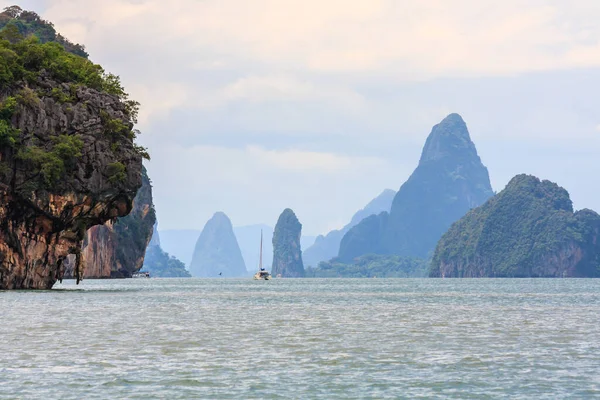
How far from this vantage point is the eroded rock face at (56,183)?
238ft

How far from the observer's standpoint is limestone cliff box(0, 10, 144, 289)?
7238cm

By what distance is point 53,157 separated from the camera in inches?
2840

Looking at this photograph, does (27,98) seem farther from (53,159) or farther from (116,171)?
(116,171)

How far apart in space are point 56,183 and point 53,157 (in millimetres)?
2224

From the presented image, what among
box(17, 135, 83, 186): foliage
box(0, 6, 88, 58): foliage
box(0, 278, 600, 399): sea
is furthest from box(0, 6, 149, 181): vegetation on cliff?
box(0, 6, 88, 58): foliage

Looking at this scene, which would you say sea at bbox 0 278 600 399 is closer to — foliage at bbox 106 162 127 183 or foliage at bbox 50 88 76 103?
foliage at bbox 106 162 127 183

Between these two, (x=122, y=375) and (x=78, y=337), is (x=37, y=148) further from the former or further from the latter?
(x=122, y=375)

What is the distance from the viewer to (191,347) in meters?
34.6

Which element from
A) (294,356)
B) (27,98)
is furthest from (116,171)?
(294,356)

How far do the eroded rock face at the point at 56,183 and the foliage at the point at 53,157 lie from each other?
0.66 feet

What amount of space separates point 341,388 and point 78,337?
55.2 feet

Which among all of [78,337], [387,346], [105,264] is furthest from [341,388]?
[105,264]

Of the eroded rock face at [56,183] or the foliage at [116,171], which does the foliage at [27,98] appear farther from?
the foliage at [116,171]

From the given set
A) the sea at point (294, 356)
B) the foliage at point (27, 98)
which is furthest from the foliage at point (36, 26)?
the sea at point (294, 356)
